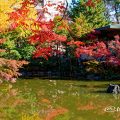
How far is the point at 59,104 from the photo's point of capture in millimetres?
14906

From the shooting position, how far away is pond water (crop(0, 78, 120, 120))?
12.6 meters

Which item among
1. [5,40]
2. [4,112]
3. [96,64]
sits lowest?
[4,112]

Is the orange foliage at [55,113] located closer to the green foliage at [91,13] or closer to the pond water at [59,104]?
the pond water at [59,104]

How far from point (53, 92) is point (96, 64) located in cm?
1003

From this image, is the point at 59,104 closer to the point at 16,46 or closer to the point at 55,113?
the point at 55,113

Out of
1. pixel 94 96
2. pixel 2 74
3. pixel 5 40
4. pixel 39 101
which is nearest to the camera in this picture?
pixel 39 101

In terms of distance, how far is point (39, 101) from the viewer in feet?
51.7

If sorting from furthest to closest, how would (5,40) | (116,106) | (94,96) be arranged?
1. (5,40)
2. (94,96)
3. (116,106)

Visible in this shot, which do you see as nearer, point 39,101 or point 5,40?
point 39,101

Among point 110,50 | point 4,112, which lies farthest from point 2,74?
point 110,50

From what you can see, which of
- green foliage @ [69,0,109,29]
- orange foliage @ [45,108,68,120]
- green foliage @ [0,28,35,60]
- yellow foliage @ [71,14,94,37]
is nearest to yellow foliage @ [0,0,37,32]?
green foliage @ [0,28,35,60]

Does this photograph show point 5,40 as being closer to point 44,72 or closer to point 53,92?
point 44,72

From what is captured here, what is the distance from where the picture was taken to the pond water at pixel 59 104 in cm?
1262

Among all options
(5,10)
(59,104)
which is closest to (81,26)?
(5,10)
